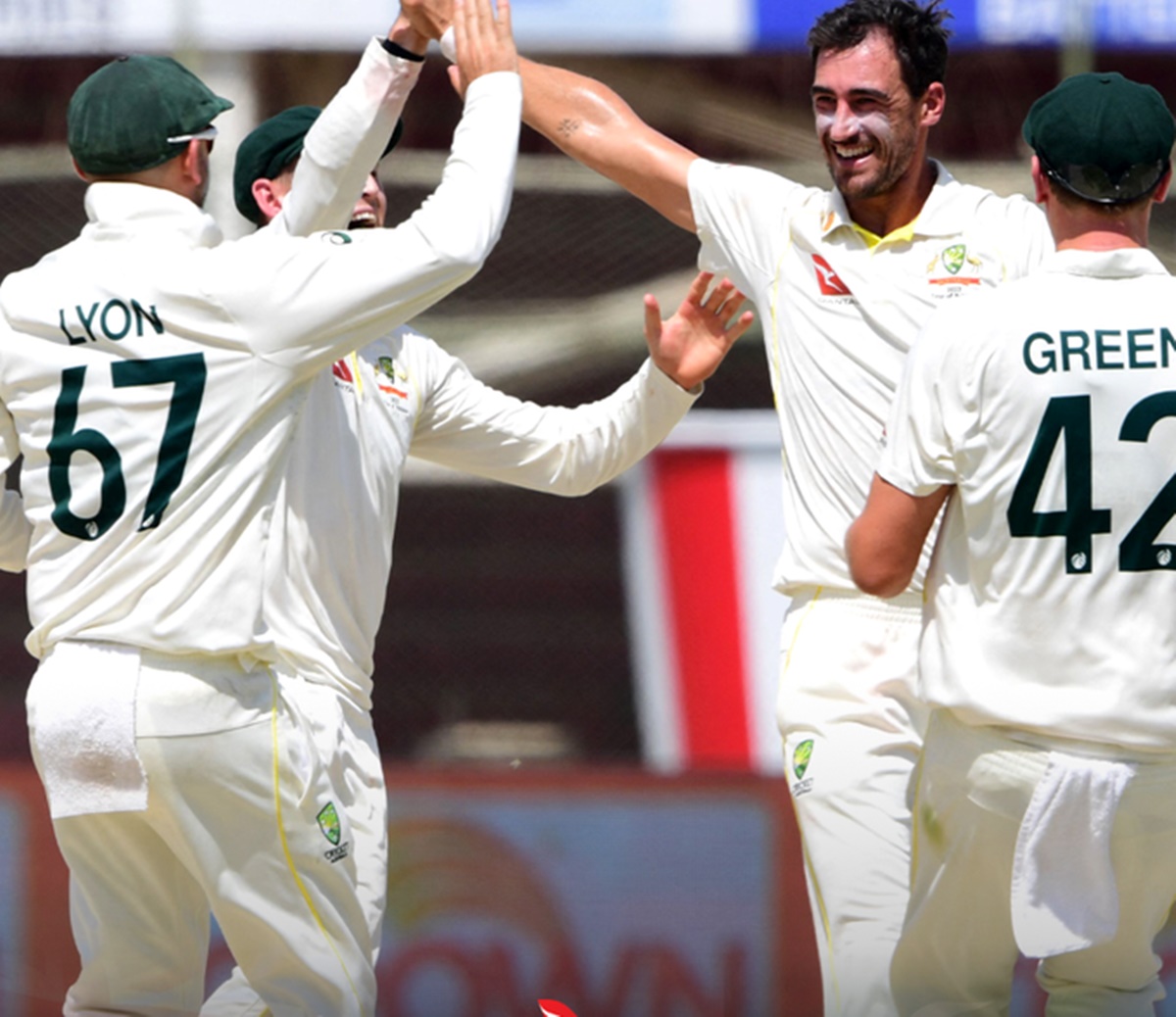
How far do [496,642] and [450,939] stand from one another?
1.19m

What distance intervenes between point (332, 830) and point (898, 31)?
1728 millimetres

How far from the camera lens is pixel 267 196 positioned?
379 cm

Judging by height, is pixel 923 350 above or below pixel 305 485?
above

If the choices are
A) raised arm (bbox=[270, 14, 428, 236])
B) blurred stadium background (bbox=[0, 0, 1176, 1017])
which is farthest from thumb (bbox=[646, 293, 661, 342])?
blurred stadium background (bbox=[0, 0, 1176, 1017])

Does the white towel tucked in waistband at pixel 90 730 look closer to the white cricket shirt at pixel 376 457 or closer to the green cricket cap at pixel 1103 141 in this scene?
the white cricket shirt at pixel 376 457

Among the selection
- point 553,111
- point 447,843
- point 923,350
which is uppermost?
point 553,111

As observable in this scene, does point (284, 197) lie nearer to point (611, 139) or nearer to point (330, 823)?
point (611, 139)

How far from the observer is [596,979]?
519cm

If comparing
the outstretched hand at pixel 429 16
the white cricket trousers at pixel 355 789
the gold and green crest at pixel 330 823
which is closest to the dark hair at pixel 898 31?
the outstretched hand at pixel 429 16

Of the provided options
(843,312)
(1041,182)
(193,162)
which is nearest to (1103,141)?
(1041,182)

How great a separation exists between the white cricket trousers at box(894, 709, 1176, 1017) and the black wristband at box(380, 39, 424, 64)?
152cm

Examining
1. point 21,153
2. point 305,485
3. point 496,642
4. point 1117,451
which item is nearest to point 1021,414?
point 1117,451

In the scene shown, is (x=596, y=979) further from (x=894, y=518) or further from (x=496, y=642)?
(x=894, y=518)

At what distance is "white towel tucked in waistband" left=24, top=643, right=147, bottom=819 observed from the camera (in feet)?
9.36
